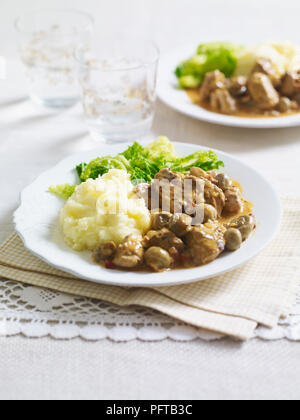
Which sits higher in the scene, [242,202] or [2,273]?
[242,202]

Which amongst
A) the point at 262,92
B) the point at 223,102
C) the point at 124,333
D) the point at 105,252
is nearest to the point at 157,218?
the point at 105,252

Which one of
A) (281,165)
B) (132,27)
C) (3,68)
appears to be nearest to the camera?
(281,165)

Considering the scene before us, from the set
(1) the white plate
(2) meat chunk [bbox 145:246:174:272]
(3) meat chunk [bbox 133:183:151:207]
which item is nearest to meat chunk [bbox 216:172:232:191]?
(1) the white plate

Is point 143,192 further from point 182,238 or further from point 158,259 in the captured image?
point 158,259

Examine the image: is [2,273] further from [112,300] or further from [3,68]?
[3,68]

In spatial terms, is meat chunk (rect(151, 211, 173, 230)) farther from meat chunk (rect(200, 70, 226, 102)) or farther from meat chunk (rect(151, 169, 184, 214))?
meat chunk (rect(200, 70, 226, 102))

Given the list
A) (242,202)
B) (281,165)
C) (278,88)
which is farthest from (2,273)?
(278,88)
